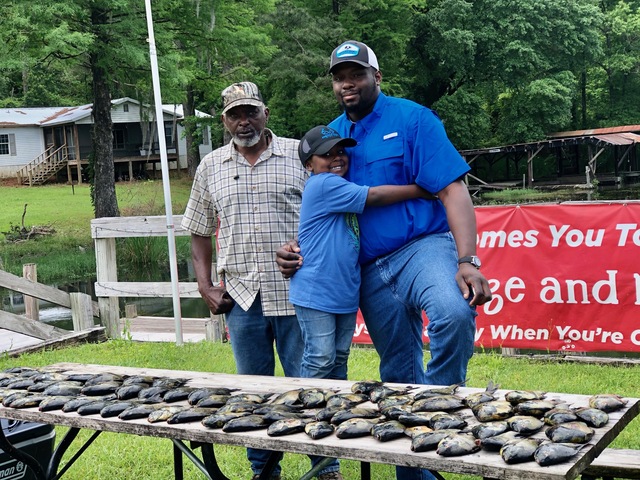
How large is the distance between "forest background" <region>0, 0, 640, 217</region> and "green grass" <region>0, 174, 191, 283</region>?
2.18m

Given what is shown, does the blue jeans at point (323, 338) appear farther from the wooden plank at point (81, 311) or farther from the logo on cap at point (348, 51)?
the wooden plank at point (81, 311)

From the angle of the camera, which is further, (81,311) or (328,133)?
(81,311)

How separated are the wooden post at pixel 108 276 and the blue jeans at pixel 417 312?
612cm

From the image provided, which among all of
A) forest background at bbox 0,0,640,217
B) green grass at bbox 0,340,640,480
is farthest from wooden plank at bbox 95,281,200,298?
forest background at bbox 0,0,640,217

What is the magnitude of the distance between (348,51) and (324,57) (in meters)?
28.3

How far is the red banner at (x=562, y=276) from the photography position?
6.84m

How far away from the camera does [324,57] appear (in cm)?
3112

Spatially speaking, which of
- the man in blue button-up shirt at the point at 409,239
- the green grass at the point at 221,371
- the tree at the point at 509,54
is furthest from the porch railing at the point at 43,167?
the man in blue button-up shirt at the point at 409,239

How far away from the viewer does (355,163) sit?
369cm

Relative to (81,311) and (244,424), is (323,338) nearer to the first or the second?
(244,424)

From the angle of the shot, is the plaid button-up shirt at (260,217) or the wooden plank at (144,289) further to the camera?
the wooden plank at (144,289)

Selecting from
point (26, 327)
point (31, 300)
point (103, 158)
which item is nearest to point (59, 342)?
point (26, 327)

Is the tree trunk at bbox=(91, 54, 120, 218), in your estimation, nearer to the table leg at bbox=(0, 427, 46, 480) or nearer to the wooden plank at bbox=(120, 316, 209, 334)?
the wooden plank at bbox=(120, 316, 209, 334)

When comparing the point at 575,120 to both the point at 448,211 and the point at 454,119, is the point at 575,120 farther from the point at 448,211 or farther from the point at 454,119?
the point at 448,211
